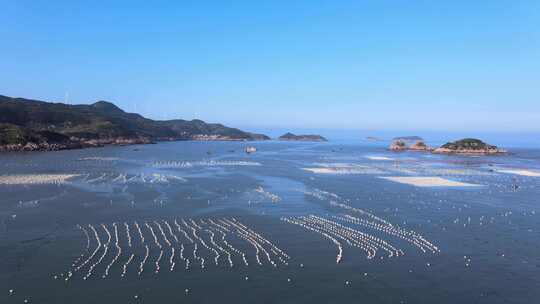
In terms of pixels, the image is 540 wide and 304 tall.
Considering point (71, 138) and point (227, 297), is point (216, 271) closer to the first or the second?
point (227, 297)

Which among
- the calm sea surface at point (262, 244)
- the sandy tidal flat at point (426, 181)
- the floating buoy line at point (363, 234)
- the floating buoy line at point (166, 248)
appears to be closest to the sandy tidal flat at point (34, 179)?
the calm sea surface at point (262, 244)

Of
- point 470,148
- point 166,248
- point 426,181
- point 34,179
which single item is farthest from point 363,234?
point 470,148

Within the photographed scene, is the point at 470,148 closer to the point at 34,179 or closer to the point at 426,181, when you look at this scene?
the point at 426,181

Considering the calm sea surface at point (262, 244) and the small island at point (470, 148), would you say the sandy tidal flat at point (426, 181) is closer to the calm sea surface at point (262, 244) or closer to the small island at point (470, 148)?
the calm sea surface at point (262, 244)

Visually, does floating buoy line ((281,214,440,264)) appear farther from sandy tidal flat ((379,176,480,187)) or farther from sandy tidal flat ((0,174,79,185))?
sandy tidal flat ((0,174,79,185))

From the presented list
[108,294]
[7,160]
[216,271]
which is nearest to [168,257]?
[216,271]
